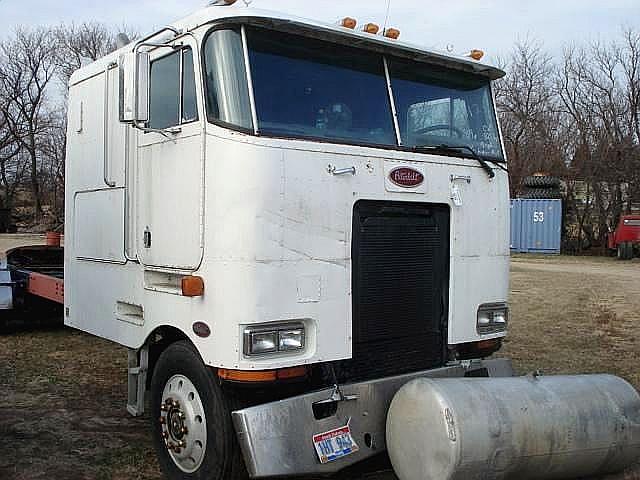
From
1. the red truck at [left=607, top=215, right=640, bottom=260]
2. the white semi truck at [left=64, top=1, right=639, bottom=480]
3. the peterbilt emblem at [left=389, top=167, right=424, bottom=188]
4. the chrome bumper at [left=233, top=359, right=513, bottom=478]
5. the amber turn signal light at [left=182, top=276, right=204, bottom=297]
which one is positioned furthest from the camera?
the red truck at [left=607, top=215, right=640, bottom=260]

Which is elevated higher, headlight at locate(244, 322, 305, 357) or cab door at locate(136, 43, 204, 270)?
cab door at locate(136, 43, 204, 270)

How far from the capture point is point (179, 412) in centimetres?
445

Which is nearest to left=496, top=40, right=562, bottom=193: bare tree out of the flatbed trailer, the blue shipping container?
the blue shipping container

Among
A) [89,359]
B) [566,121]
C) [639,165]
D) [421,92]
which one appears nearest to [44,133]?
[566,121]

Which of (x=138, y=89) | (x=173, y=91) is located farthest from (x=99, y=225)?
(x=138, y=89)

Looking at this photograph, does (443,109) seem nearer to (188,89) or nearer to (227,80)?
(227,80)

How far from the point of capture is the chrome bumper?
155 inches

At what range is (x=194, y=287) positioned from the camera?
4.18 metres

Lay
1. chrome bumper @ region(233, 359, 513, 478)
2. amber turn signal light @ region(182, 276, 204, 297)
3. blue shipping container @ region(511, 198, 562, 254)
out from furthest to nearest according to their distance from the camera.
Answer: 1. blue shipping container @ region(511, 198, 562, 254)
2. amber turn signal light @ region(182, 276, 204, 297)
3. chrome bumper @ region(233, 359, 513, 478)

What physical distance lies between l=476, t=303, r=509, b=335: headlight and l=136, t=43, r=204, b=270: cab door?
2.03 metres

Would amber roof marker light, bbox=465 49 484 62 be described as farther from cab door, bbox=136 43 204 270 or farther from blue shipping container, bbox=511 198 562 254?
blue shipping container, bbox=511 198 562 254

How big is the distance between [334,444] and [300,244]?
3.80ft

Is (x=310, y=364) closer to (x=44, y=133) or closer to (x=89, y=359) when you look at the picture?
(x=89, y=359)

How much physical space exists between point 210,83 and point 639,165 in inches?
1208
